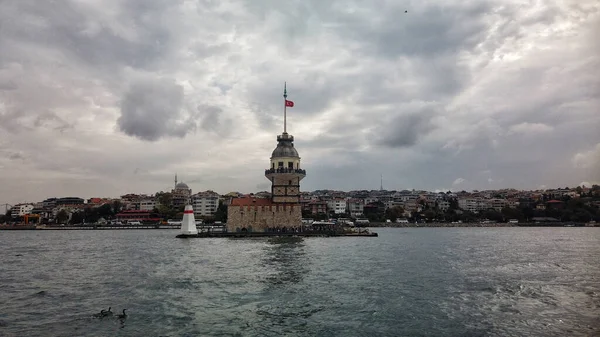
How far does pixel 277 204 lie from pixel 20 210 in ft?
430

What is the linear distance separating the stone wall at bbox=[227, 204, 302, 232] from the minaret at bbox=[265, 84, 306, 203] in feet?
5.72

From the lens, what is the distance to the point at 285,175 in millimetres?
66938

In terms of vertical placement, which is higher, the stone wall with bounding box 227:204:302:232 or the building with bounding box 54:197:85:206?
the building with bounding box 54:197:85:206

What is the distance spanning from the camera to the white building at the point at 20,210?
159875 mm

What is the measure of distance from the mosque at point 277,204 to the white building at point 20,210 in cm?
12237

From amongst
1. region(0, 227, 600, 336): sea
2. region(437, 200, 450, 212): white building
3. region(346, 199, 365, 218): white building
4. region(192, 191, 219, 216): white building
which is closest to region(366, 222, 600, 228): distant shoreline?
region(346, 199, 365, 218): white building

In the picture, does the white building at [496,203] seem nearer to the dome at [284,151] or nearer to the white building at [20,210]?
the dome at [284,151]

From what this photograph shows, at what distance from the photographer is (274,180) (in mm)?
67500

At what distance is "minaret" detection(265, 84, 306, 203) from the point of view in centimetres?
6706

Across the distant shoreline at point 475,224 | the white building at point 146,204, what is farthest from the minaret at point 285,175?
the white building at point 146,204

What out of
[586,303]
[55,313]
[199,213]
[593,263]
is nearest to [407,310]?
[586,303]

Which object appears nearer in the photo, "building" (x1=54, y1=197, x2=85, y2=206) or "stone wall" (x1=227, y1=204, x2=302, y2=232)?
"stone wall" (x1=227, y1=204, x2=302, y2=232)

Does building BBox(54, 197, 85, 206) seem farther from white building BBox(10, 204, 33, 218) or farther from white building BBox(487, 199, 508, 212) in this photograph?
white building BBox(487, 199, 508, 212)

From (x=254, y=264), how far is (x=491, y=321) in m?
18.6
